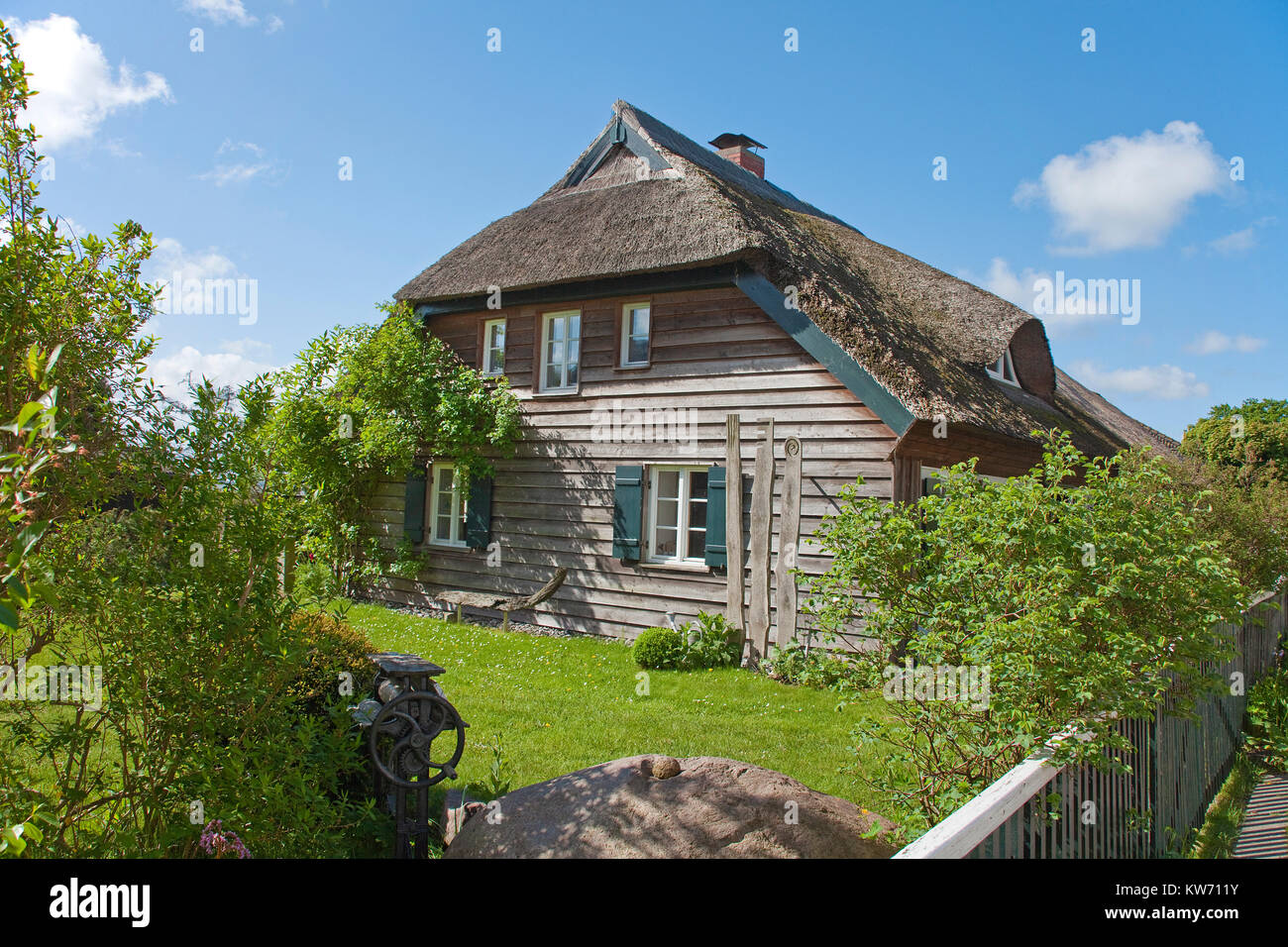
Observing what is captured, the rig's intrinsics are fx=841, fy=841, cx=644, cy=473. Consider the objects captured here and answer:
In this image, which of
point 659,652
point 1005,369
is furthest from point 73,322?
point 1005,369

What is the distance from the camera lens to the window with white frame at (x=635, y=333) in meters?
11.8

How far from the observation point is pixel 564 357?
12.5m

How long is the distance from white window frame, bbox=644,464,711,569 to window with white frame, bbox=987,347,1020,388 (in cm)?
511

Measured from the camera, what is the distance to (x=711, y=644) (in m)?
10.1

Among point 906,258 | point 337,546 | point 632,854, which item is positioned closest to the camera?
point 632,854

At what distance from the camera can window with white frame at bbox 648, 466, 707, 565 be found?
36.4 feet

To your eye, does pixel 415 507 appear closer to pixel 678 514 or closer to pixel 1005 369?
pixel 678 514

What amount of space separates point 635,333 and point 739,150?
7.76 meters

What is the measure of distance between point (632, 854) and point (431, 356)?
34.8 ft

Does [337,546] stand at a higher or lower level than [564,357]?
lower

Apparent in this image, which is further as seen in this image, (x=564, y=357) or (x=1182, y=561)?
(x=564, y=357)
